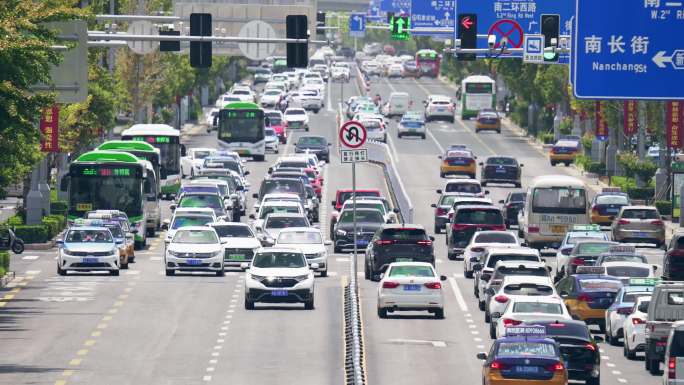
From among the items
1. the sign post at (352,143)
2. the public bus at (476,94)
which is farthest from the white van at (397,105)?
the sign post at (352,143)

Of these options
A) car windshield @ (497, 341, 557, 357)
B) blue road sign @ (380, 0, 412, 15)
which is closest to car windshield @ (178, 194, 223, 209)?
car windshield @ (497, 341, 557, 357)

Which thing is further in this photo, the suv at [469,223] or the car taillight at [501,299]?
the suv at [469,223]

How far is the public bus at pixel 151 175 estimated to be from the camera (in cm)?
7281

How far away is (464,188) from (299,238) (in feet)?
70.2

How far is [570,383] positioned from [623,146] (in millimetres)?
80232

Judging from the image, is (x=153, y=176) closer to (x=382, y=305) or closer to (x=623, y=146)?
(x=382, y=305)

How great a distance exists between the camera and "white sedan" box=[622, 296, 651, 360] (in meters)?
41.5

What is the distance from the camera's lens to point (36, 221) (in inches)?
2793

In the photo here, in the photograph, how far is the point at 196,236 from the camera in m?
58.6

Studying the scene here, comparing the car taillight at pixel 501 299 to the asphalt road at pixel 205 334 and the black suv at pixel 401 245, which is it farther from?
the black suv at pixel 401 245

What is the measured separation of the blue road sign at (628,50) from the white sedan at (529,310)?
497 cm

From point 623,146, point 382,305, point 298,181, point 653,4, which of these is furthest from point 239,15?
point 653,4

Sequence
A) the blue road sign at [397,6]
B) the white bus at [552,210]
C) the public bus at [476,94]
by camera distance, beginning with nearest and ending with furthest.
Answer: the white bus at [552,210]
the public bus at [476,94]
the blue road sign at [397,6]

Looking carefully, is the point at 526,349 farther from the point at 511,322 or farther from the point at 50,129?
the point at 50,129
